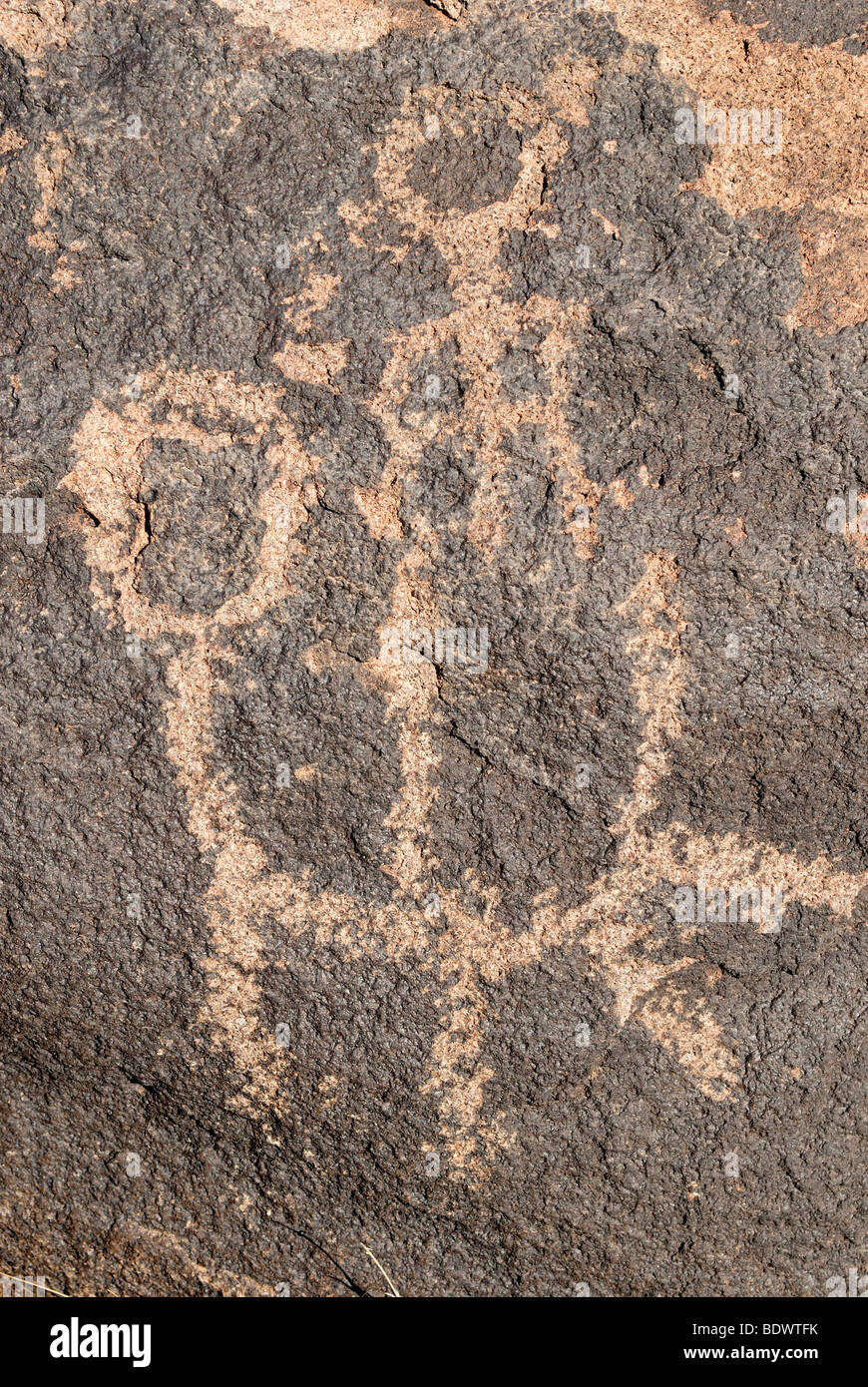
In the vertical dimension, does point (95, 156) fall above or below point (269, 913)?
above

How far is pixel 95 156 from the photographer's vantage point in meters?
1.57

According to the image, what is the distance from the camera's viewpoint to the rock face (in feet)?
5.16

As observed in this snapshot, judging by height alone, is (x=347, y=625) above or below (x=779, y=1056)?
above

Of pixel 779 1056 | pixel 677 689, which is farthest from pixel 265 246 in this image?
pixel 779 1056

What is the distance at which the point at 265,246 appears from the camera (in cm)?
158

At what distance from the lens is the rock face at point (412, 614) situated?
1572 millimetres

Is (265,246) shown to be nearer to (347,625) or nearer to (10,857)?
(347,625)

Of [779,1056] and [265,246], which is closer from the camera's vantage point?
[265,246]

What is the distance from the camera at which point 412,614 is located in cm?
160

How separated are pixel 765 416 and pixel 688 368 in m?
0.11
